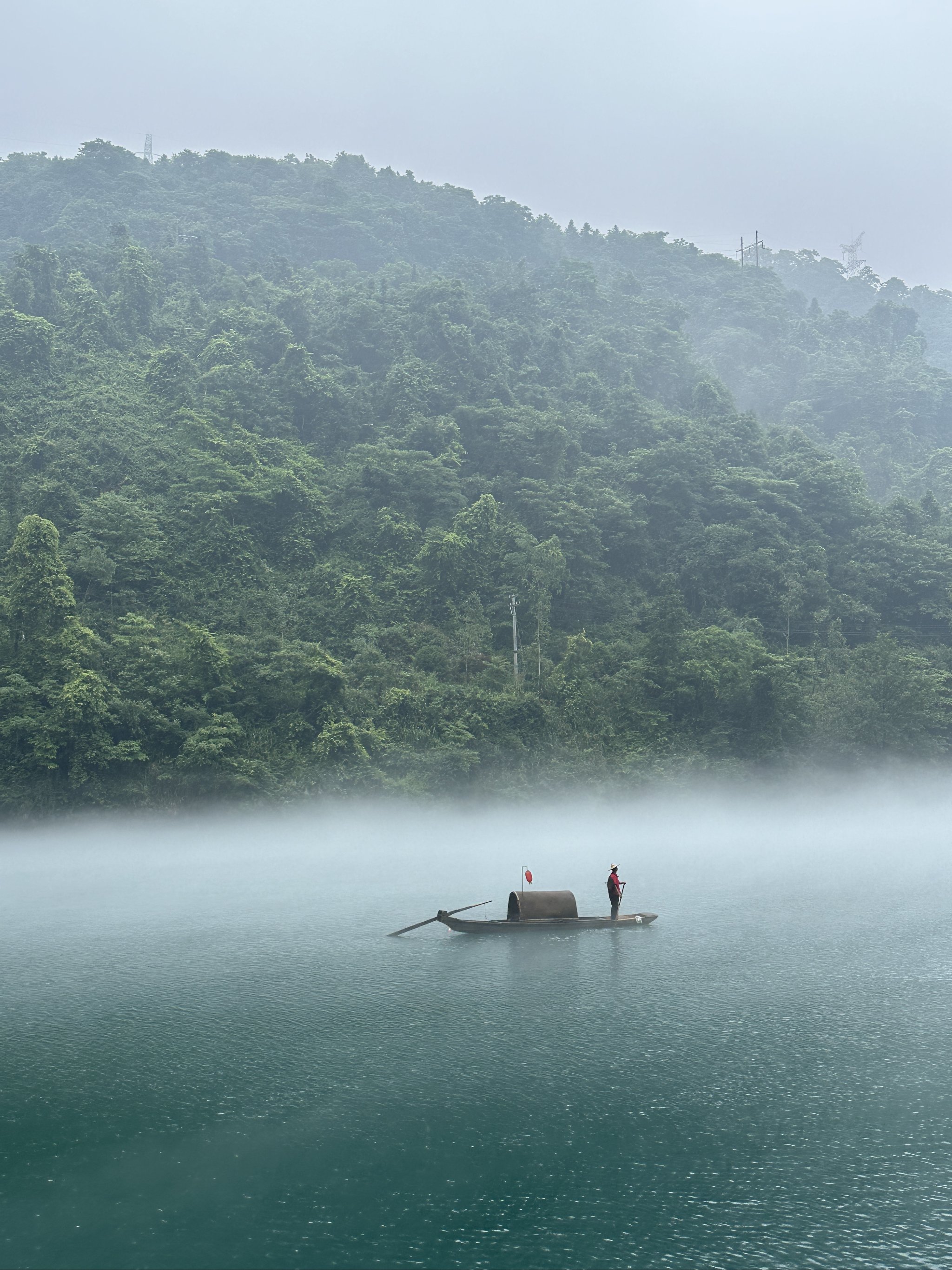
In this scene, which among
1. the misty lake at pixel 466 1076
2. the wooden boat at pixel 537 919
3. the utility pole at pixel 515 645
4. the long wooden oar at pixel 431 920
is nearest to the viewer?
the misty lake at pixel 466 1076

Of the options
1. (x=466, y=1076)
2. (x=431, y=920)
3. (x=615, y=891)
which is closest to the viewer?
(x=466, y=1076)

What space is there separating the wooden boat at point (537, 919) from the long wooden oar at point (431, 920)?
0.44 ft

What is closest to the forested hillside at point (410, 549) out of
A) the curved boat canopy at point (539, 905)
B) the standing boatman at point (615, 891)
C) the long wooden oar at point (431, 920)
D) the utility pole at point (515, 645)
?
the utility pole at point (515, 645)

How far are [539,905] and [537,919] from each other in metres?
0.28

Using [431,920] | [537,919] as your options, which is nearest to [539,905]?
[537,919]

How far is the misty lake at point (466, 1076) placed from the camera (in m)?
10.1

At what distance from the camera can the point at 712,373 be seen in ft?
225

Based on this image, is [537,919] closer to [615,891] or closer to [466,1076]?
[615,891]

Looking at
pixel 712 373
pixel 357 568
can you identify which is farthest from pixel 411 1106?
pixel 712 373

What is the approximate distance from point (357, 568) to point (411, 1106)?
3081cm

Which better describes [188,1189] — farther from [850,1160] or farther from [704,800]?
[704,800]

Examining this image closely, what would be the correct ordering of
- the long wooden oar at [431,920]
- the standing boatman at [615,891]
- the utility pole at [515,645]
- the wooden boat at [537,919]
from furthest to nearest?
the utility pole at [515,645]
the standing boatman at [615,891]
the wooden boat at [537,919]
the long wooden oar at [431,920]

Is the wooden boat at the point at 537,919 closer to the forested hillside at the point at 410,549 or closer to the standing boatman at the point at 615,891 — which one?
the standing boatman at the point at 615,891

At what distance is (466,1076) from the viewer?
538 inches
